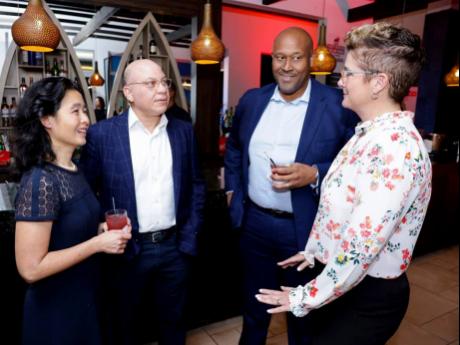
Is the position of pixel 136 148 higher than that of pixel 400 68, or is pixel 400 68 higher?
pixel 400 68

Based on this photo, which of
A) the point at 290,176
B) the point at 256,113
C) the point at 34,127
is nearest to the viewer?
the point at 34,127

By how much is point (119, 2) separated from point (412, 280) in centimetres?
448

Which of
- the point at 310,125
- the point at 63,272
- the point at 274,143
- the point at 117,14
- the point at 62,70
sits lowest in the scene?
the point at 63,272

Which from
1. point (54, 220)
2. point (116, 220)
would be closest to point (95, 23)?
point (116, 220)

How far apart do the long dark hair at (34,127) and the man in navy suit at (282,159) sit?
96 cm

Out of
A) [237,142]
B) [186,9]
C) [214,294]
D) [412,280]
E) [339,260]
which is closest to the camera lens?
[339,260]

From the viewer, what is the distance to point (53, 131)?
1.40 meters

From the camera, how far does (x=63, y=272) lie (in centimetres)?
142

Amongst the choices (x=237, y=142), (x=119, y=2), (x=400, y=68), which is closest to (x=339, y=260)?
(x=400, y=68)

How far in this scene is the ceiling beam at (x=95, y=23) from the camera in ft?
17.8

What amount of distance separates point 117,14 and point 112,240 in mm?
5433

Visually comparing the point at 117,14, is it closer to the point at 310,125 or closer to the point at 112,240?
the point at 310,125

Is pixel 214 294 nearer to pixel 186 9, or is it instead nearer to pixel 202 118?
pixel 202 118

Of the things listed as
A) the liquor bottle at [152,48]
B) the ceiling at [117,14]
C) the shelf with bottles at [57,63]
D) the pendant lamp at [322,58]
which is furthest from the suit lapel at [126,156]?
the liquor bottle at [152,48]
